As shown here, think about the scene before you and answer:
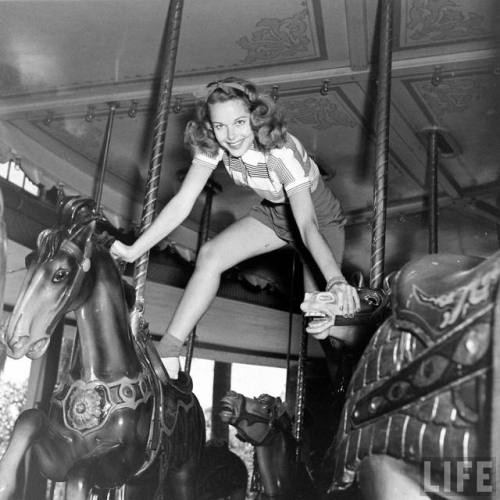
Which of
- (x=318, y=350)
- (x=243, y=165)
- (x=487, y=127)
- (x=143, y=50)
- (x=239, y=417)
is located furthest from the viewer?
(x=318, y=350)

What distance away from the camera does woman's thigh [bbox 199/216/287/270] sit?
2.39 meters

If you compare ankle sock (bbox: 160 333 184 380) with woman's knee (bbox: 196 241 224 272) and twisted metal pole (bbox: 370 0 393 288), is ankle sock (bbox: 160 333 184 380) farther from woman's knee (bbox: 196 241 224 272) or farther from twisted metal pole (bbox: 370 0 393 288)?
twisted metal pole (bbox: 370 0 393 288)

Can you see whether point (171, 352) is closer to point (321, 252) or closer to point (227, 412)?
point (227, 412)

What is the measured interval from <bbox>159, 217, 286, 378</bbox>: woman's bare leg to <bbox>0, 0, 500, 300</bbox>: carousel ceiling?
137cm

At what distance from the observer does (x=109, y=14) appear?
134 inches

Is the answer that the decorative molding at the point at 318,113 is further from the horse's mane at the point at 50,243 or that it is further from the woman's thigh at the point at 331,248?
the horse's mane at the point at 50,243

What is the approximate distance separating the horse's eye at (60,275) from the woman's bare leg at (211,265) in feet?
1.83

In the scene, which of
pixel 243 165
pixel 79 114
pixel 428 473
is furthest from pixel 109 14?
pixel 428 473

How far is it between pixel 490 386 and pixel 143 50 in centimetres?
309

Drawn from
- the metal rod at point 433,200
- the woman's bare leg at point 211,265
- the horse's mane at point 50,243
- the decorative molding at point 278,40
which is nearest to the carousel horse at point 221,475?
the woman's bare leg at point 211,265

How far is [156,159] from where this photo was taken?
93.0 inches

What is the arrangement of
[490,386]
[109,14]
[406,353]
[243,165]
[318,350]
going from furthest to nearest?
[318,350] → [109,14] → [243,165] → [406,353] → [490,386]

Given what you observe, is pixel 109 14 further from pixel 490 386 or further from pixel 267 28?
pixel 490 386

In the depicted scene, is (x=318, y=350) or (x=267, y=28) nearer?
(x=267, y=28)
